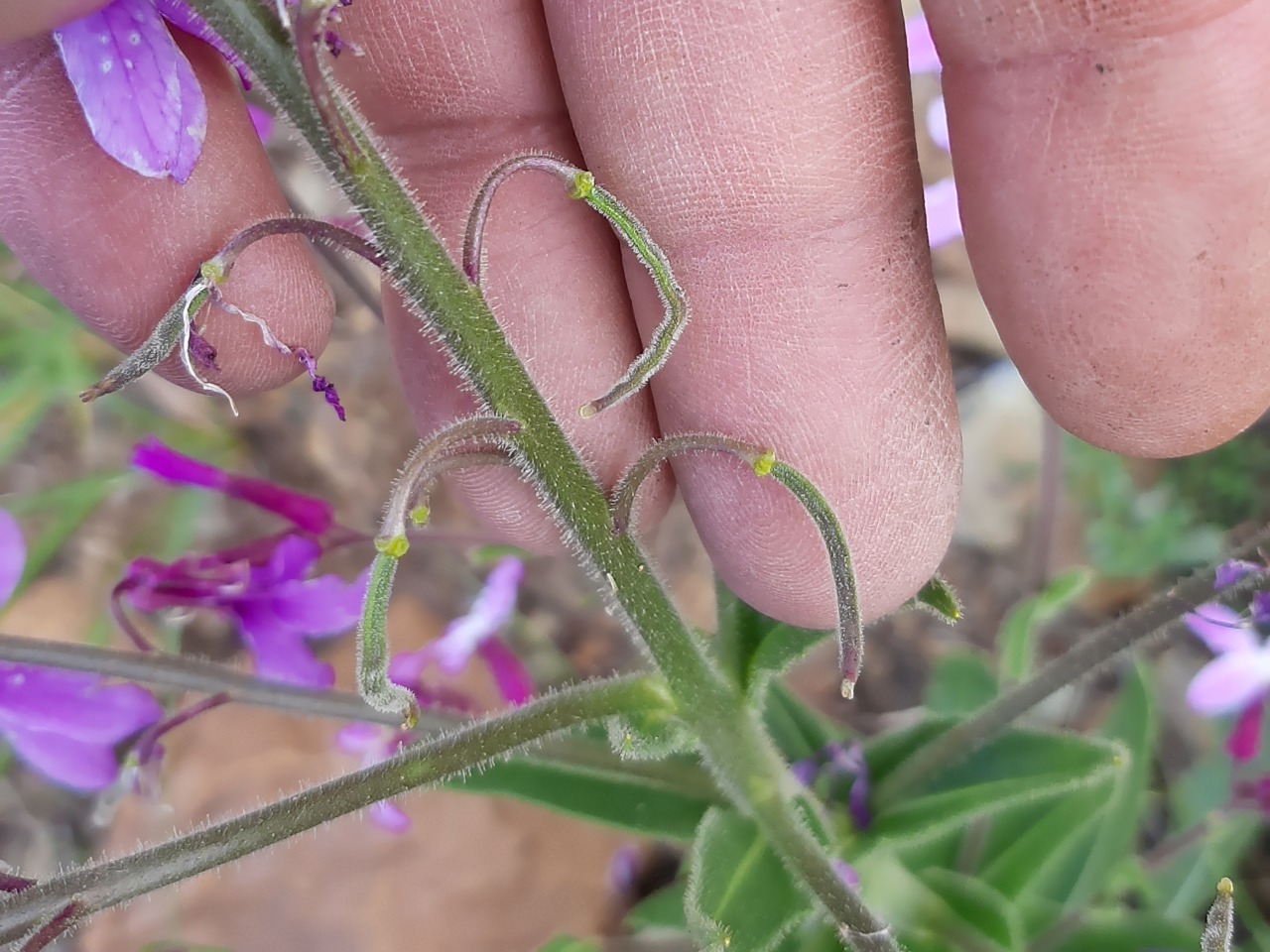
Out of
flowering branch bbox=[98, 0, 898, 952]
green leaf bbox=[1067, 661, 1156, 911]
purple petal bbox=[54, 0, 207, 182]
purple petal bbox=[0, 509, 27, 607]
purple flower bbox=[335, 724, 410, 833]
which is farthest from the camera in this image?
green leaf bbox=[1067, 661, 1156, 911]

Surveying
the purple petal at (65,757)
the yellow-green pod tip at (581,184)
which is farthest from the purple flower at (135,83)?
the purple petal at (65,757)

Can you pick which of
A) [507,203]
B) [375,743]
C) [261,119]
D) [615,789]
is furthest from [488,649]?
[261,119]

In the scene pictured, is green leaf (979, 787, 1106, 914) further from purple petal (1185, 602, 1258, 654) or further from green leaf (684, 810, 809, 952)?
green leaf (684, 810, 809, 952)

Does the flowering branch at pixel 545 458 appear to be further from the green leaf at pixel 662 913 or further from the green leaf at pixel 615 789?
the green leaf at pixel 662 913

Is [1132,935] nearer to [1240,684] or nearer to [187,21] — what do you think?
[1240,684]

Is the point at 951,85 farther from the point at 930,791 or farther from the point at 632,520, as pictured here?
the point at 930,791

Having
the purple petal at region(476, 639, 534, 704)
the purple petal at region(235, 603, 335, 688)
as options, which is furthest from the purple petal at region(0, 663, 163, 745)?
the purple petal at region(476, 639, 534, 704)
